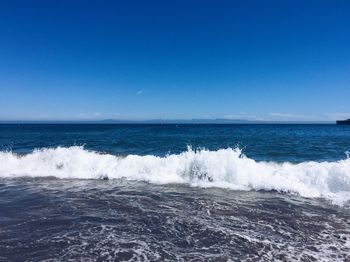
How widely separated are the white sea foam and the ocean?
6 cm

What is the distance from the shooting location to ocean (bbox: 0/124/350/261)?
723 cm

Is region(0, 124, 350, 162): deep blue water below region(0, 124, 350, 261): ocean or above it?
above

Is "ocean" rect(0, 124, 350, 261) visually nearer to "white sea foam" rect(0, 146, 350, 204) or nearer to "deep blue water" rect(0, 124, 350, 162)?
"white sea foam" rect(0, 146, 350, 204)

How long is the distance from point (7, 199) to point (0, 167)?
8.57 meters

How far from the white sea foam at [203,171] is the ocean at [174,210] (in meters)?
0.06

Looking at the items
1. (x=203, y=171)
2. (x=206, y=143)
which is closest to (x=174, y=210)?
(x=203, y=171)

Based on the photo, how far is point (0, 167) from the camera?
1875cm

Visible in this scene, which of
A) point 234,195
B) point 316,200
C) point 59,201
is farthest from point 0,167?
point 316,200

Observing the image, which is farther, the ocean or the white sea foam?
the white sea foam

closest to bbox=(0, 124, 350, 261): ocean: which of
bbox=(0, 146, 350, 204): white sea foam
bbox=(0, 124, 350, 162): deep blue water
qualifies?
bbox=(0, 146, 350, 204): white sea foam

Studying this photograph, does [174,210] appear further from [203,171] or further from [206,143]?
[206,143]

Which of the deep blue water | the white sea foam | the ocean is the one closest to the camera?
the ocean

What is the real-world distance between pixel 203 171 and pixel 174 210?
5.76m

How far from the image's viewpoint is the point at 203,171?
15875 mm
